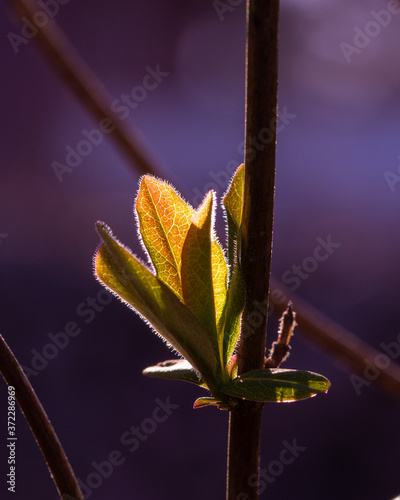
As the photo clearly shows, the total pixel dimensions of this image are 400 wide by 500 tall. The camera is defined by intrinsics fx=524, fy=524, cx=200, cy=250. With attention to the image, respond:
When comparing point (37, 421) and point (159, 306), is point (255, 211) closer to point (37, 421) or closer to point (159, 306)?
point (159, 306)

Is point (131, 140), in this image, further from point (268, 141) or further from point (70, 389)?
point (70, 389)

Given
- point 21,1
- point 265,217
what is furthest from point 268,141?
point 21,1

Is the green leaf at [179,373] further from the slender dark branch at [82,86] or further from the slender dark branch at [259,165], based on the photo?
the slender dark branch at [82,86]
